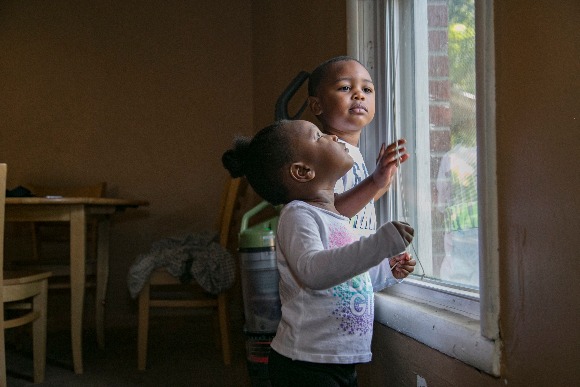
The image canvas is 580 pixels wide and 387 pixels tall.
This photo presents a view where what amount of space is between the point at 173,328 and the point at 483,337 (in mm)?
3266

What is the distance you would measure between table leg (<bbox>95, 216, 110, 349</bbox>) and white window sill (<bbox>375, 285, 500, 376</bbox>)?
2309 millimetres

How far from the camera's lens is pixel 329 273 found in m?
1.13

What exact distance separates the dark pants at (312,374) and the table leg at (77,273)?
1957mm

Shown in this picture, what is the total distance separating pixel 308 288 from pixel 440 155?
585mm

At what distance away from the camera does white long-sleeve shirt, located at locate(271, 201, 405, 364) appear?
1240mm

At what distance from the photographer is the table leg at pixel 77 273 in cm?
307

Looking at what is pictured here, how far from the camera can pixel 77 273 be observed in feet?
10.2

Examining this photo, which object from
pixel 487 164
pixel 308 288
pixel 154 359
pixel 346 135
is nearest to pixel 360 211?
pixel 346 135

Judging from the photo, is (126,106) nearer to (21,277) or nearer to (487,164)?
(21,277)

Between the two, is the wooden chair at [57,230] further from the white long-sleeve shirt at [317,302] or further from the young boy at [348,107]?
the white long-sleeve shirt at [317,302]

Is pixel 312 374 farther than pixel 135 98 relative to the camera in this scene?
No

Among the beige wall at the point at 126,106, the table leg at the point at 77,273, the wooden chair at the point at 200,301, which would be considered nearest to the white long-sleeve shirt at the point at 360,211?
the wooden chair at the point at 200,301

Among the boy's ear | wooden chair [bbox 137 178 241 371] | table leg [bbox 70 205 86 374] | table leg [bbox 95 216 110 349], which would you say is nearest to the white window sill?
the boy's ear

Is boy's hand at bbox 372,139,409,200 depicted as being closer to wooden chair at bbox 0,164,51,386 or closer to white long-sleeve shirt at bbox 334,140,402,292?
white long-sleeve shirt at bbox 334,140,402,292
